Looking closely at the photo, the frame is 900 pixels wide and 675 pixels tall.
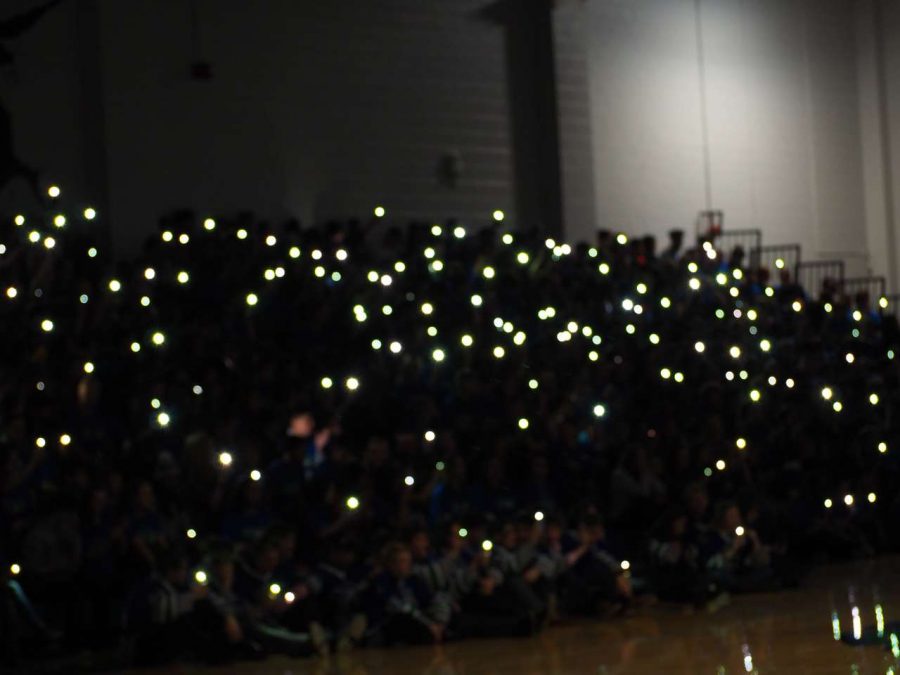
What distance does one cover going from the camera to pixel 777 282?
74.4 feet

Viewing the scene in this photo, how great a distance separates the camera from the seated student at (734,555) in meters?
13.5

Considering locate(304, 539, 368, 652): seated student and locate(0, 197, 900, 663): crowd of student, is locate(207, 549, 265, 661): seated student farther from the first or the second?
locate(304, 539, 368, 652): seated student

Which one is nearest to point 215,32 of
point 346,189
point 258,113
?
point 258,113

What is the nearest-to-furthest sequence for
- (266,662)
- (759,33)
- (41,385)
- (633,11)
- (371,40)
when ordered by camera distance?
(266,662)
(41,385)
(371,40)
(633,11)
(759,33)

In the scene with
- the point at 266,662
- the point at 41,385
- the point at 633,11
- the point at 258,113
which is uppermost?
the point at 633,11

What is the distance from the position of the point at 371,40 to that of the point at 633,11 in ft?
14.4

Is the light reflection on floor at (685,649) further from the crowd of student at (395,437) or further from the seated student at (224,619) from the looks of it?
the crowd of student at (395,437)

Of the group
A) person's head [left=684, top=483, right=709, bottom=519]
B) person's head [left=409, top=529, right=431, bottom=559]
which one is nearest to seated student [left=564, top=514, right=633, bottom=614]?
person's head [left=684, top=483, right=709, bottom=519]

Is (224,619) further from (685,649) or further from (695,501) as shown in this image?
(695,501)

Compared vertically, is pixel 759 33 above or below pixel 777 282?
above

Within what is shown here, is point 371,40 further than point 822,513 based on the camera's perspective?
Yes

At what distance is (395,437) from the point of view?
13969mm

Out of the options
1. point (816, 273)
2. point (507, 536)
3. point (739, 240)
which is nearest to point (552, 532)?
point (507, 536)

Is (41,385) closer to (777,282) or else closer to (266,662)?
(266,662)
